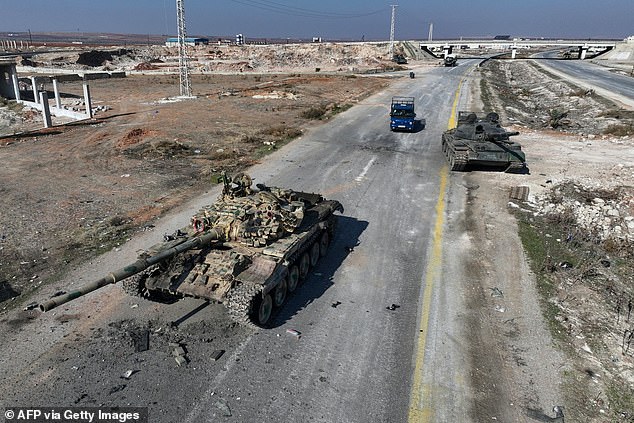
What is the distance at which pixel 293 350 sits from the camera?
8023 mm

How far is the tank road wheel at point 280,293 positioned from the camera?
9.05m

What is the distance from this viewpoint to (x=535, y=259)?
37.6ft

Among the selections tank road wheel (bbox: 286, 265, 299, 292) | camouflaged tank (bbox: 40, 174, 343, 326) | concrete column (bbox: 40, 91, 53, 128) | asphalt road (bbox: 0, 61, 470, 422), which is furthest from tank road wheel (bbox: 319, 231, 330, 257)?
concrete column (bbox: 40, 91, 53, 128)

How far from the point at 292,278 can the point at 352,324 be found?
A: 1751 mm

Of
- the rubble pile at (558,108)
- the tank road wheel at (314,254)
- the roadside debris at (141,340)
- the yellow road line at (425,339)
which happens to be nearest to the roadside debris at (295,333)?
the yellow road line at (425,339)

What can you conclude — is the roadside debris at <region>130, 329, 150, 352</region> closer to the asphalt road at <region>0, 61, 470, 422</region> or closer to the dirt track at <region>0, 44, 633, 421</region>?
the asphalt road at <region>0, 61, 470, 422</region>

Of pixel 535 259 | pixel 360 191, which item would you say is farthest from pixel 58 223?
pixel 535 259

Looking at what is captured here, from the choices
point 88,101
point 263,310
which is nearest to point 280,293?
point 263,310

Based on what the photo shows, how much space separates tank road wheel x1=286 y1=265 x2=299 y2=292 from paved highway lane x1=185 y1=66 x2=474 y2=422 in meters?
0.25

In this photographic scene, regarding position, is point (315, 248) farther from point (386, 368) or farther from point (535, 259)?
point (535, 259)

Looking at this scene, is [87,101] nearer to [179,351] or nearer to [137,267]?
[137,267]

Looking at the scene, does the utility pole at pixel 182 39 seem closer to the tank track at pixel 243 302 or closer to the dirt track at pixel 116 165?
the dirt track at pixel 116 165

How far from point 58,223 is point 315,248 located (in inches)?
322

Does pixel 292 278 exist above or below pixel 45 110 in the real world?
below
